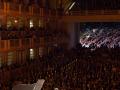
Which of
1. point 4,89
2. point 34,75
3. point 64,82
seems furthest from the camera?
point 34,75

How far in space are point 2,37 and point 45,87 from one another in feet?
39.3

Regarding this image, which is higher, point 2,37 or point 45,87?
point 2,37

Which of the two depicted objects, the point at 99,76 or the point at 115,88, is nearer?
the point at 115,88

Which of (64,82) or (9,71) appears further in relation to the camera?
(9,71)

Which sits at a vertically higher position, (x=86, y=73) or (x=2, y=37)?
(x=2, y=37)

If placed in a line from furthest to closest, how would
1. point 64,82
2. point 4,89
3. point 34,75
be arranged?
point 34,75, point 64,82, point 4,89

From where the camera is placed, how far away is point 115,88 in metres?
41.7

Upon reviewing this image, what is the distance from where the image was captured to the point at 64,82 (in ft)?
142

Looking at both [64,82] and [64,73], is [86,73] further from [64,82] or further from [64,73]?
[64,82]

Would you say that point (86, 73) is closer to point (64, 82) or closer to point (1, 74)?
point (64, 82)

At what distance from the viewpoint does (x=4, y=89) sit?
39.3 meters

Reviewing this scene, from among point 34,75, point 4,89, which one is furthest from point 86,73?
point 4,89

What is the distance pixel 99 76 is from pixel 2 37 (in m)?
12.4

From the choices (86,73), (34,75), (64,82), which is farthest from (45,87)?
(86,73)
